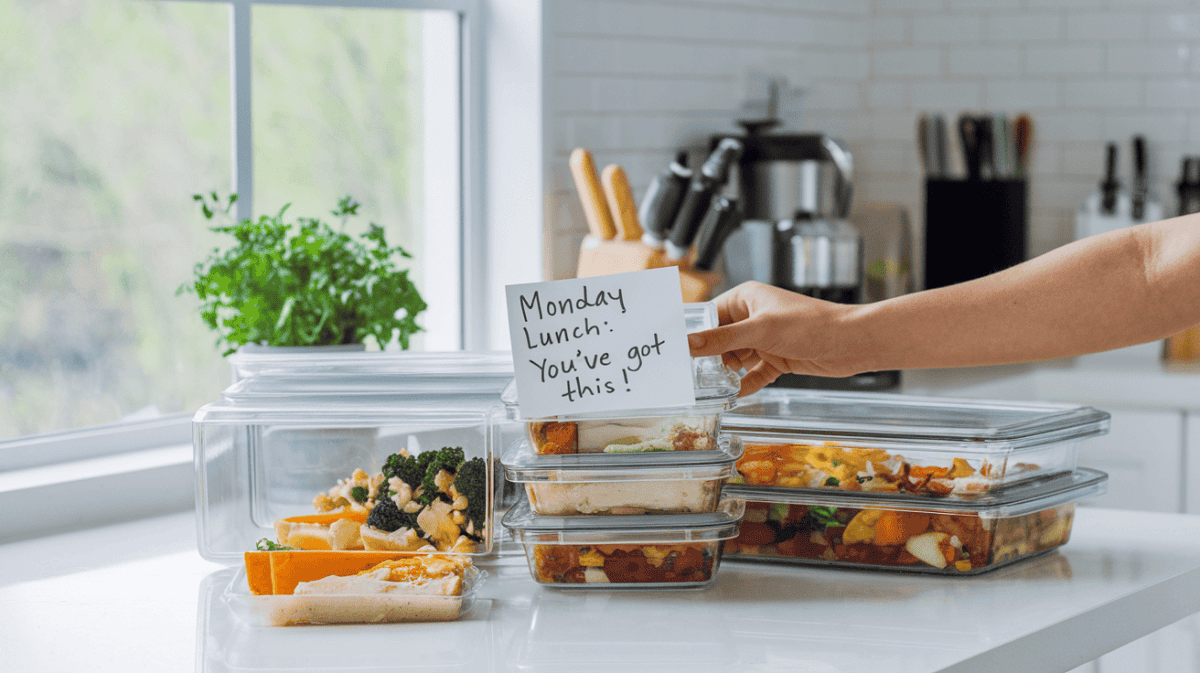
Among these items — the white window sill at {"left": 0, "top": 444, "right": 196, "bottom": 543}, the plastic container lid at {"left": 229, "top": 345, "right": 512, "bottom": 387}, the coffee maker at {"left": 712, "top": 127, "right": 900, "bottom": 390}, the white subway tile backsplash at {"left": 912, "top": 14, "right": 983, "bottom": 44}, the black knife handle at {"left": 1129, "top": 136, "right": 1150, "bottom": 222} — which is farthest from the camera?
the white subway tile backsplash at {"left": 912, "top": 14, "right": 983, "bottom": 44}

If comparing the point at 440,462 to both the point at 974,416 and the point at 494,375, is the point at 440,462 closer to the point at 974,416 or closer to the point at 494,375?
the point at 494,375

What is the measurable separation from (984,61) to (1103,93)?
294mm

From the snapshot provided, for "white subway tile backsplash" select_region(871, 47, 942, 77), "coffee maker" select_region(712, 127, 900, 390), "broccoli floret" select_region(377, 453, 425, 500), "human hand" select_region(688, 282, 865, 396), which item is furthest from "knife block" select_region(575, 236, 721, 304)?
"white subway tile backsplash" select_region(871, 47, 942, 77)

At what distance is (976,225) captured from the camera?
2881 mm

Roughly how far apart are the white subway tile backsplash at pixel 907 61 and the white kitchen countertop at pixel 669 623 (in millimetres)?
1972

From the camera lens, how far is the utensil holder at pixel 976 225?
9.38ft

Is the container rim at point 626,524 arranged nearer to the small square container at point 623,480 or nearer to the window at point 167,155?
the small square container at point 623,480

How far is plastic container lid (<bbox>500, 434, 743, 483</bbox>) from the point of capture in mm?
1124

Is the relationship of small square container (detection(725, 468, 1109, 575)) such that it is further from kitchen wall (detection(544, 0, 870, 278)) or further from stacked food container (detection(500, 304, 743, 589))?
kitchen wall (detection(544, 0, 870, 278))

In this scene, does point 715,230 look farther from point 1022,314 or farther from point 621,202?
point 1022,314

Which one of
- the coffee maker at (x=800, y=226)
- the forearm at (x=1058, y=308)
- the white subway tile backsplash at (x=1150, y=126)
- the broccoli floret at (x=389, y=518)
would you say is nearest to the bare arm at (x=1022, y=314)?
the forearm at (x=1058, y=308)

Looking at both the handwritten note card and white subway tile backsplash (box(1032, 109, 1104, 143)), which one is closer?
the handwritten note card

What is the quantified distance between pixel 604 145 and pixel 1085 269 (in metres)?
1.28

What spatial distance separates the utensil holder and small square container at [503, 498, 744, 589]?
1.87 m
